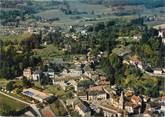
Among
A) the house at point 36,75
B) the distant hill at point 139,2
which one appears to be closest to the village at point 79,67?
the house at point 36,75

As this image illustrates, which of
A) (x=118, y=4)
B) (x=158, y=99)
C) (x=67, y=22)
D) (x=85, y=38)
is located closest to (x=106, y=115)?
(x=158, y=99)

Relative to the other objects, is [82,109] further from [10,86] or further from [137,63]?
[137,63]

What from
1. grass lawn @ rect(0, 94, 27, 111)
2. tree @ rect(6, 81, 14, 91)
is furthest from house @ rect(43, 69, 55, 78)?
grass lawn @ rect(0, 94, 27, 111)

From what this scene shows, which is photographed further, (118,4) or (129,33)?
(118,4)

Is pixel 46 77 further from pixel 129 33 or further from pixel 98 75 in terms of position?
pixel 129 33

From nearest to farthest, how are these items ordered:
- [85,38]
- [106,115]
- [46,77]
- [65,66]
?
[106,115], [46,77], [65,66], [85,38]

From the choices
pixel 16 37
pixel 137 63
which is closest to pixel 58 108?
pixel 137 63
